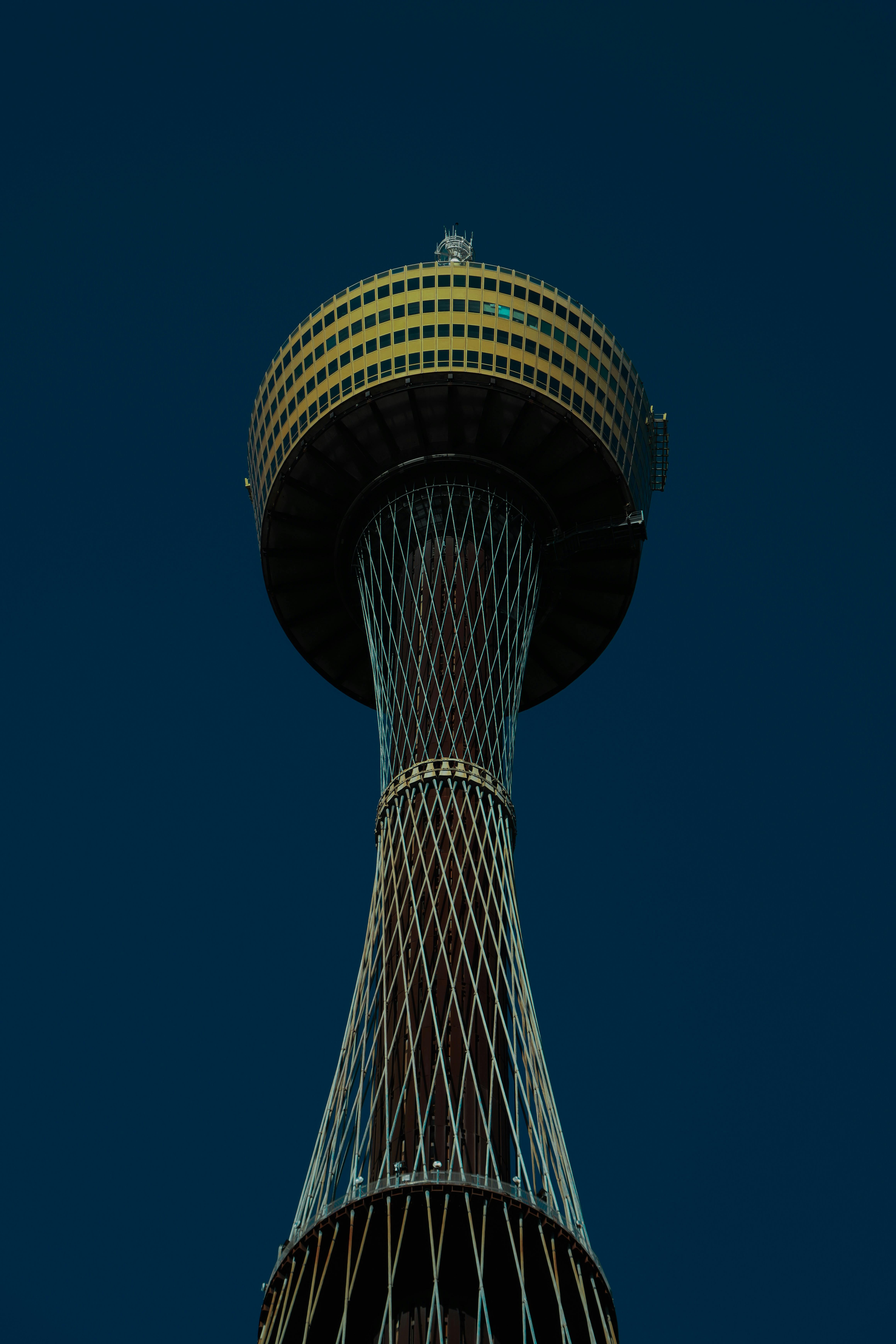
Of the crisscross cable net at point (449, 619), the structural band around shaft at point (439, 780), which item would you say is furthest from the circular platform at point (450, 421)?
the structural band around shaft at point (439, 780)

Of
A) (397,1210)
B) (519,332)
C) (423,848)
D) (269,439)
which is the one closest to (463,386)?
(519,332)

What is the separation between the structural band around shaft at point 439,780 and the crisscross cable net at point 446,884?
0.33 feet

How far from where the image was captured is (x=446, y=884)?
71000 millimetres

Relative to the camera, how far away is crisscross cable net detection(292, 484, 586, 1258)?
64.2m

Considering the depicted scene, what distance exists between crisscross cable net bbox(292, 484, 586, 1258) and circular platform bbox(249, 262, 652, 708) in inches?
67.7

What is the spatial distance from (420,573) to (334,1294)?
3121 cm

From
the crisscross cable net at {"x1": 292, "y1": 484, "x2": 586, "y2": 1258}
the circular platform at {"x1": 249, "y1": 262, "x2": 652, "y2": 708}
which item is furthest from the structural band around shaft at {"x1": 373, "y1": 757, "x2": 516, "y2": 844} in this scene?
the circular platform at {"x1": 249, "y1": 262, "x2": 652, "y2": 708}

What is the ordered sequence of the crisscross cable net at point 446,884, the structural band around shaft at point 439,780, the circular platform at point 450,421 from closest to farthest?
the crisscross cable net at point 446,884
the structural band around shaft at point 439,780
the circular platform at point 450,421

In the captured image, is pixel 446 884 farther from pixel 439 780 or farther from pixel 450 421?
pixel 450 421

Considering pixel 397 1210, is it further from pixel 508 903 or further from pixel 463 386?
pixel 463 386

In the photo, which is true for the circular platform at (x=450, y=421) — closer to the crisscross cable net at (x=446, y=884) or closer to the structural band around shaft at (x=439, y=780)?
the crisscross cable net at (x=446, y=884)

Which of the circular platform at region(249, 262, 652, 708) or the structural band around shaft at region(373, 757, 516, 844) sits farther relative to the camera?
the circular platform at region(249, 262, 652, 708)

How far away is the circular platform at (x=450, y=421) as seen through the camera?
8081 centimetres

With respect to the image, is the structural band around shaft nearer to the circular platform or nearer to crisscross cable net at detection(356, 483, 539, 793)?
crisscross cable net at detection(356, 483, 539, 793)
